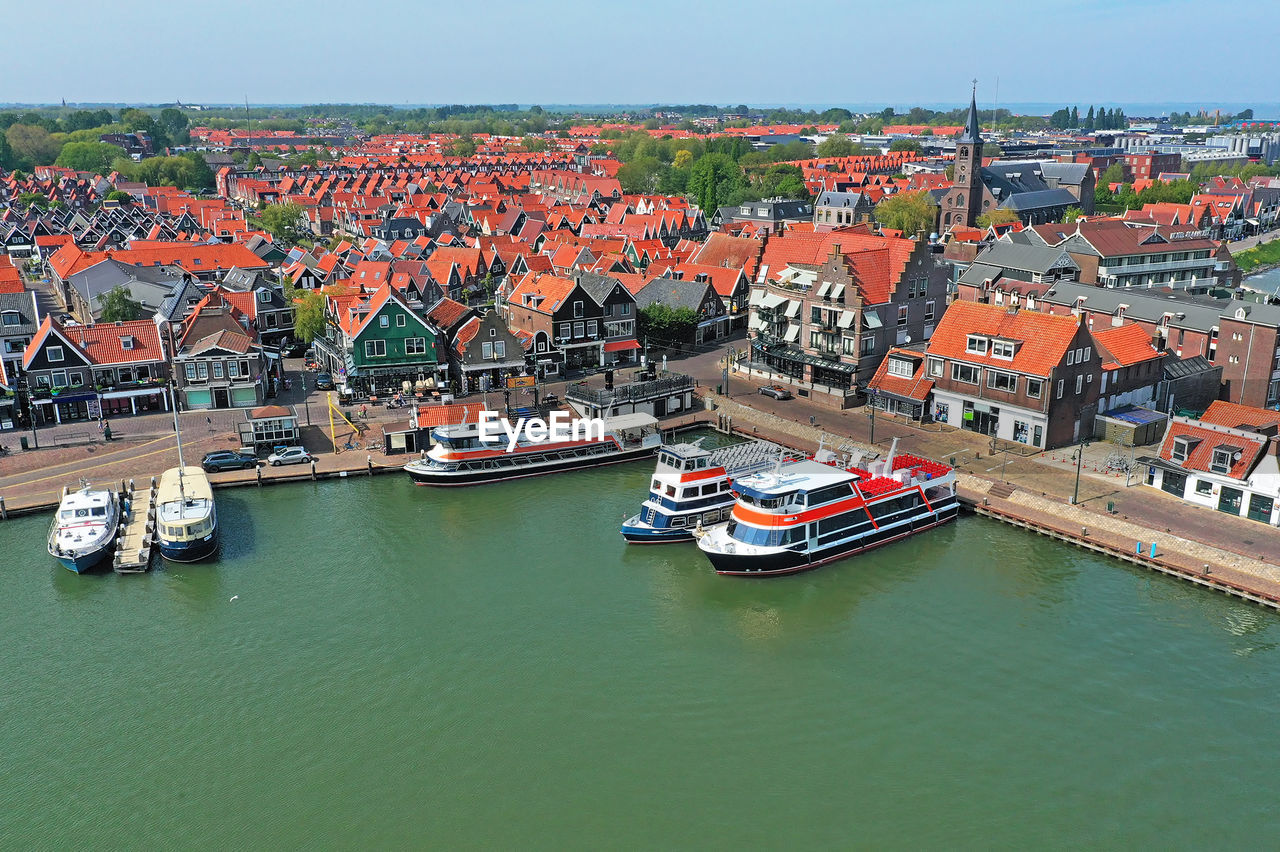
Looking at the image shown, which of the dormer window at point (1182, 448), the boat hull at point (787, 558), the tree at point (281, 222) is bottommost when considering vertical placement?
the boat hull at point (787, 558)

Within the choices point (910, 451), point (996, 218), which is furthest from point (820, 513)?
point (996, 218)

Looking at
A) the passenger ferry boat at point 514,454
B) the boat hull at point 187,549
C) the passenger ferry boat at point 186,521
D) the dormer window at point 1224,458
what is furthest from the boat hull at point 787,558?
the passenger ferry boat at point 186,521

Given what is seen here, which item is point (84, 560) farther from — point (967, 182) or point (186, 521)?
point (967, 182)

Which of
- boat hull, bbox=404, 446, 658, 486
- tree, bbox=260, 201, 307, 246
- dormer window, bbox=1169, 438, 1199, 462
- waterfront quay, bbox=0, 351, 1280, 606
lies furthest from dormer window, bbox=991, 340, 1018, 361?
tree, bbox=260, 201, 307, 246

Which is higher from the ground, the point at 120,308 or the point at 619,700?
the point at 120,308

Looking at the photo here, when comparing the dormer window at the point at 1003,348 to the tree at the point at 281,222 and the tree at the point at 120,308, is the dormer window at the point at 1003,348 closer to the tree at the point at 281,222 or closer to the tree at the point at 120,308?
the tree at the point at 120,308

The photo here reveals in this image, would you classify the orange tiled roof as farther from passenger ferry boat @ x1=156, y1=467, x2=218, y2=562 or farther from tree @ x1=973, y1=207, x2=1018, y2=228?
tree @ x1=973, y1=207, x2=1018, y2=228
